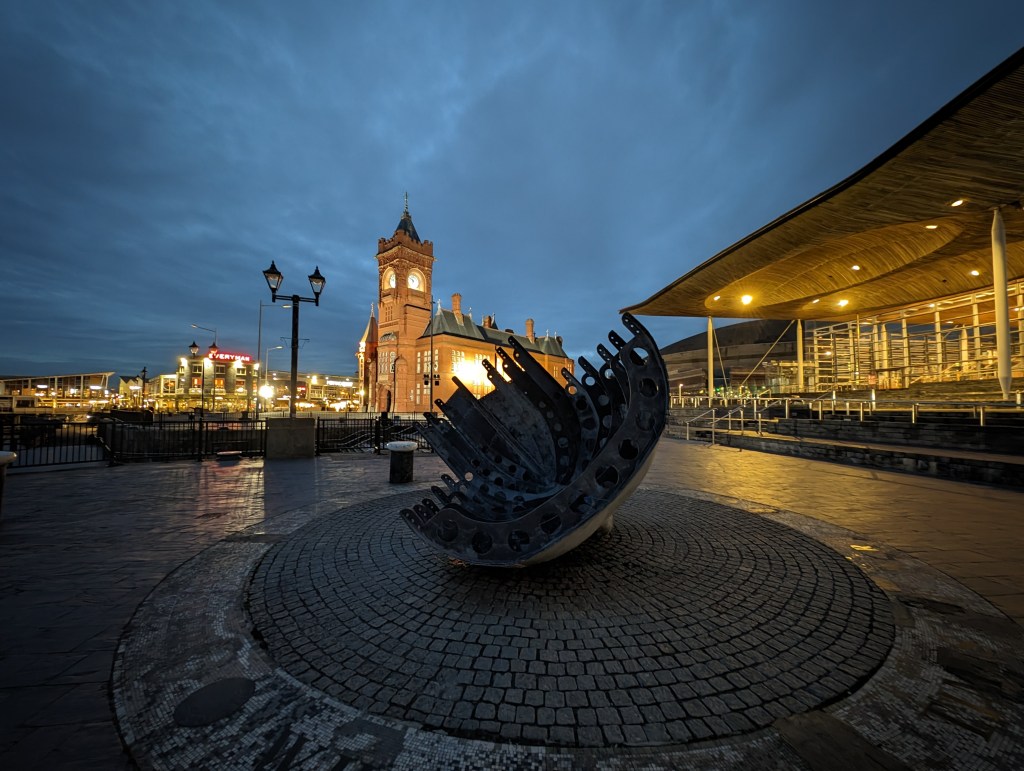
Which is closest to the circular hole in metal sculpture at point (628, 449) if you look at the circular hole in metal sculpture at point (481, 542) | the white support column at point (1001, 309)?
the circular hole in metal sculpture at point (481, 542)

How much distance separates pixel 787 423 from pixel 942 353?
1323cm

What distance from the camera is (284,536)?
16.8 ft

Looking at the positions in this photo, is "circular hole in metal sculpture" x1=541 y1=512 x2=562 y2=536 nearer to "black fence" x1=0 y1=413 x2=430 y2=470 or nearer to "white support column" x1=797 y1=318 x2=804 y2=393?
"black fence" x1=0 y1=413 x2=430 y2=470

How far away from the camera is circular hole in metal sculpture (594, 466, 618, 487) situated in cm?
363

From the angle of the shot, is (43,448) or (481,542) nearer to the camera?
(481,542)

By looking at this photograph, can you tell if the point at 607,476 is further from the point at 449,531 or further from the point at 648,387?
the point at 449,531

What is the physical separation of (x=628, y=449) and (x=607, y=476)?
34 cm

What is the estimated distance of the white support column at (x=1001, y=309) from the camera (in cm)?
1270

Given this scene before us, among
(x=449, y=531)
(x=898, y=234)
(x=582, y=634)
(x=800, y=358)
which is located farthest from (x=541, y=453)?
(x=800, y=358)

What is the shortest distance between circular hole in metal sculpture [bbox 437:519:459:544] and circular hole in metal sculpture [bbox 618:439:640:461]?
181 cm

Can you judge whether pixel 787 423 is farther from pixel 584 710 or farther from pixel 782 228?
pixel 584 710

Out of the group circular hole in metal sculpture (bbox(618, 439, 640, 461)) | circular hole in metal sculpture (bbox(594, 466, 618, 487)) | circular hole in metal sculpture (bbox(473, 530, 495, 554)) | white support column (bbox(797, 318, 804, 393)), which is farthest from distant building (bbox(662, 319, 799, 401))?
circular hole in metal sculpture (bbox(473, 530, 495, 554))

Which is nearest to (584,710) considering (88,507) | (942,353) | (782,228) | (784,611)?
(784,611)

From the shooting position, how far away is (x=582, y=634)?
9.60 ft
